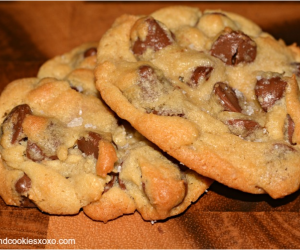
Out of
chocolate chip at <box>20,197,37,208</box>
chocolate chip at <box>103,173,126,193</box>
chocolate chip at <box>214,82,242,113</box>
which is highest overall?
chocolate chip at <box>214,82,242,113</box>

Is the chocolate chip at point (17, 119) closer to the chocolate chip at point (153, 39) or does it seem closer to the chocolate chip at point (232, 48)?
the chocolate chip at point (153, 39)

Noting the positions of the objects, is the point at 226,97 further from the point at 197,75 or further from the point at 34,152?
the point at 34,152

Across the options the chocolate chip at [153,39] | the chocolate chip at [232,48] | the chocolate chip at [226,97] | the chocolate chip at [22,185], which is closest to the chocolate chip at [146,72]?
the chocolate chip at [153,39]

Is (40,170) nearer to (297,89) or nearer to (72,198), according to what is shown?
(72,198)

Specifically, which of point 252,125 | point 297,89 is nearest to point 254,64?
point 297,89

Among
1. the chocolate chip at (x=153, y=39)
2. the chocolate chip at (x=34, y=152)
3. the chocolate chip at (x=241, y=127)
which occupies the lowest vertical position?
the chocolate chip at (x=34, y=152)

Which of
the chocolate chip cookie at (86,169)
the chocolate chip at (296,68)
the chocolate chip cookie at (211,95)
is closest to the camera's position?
the chocolate chip cookie at (211,95)

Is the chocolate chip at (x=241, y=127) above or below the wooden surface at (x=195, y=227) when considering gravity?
above

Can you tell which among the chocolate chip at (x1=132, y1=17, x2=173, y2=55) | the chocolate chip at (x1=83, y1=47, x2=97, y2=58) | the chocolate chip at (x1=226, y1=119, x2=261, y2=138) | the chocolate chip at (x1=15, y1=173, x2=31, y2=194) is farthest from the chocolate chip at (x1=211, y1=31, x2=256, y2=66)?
the chocolate chip at (x1=15, y1=173, x2=31, y2=194)

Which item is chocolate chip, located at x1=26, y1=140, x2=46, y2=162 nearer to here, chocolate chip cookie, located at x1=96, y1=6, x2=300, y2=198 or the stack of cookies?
the stack of cookies
